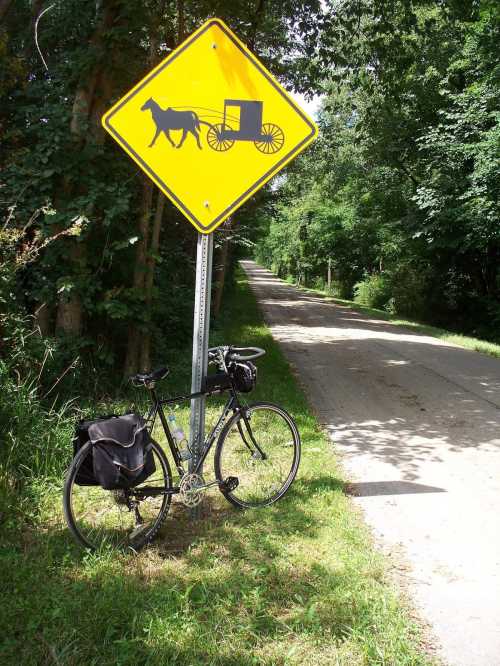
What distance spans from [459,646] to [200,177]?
306 cm

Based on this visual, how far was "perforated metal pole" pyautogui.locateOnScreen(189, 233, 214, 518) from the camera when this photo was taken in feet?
12.5

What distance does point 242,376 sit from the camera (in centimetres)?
419

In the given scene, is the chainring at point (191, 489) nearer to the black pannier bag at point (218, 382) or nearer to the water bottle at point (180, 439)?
the water bottle at point (180, 439)

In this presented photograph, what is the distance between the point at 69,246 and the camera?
6.00m

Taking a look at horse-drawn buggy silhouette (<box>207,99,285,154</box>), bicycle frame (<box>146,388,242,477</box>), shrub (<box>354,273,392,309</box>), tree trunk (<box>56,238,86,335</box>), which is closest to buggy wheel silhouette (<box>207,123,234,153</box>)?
horse-drawn buggy silhouette (<box>207,99,285,154</box>)

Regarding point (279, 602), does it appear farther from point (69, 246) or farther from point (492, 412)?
point (492, 412)

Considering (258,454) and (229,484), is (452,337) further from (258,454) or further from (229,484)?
(229,484)

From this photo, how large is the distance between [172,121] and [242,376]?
182 centimetres

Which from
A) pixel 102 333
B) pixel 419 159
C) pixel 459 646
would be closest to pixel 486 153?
pixel 419 159

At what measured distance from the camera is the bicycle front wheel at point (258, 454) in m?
4.14

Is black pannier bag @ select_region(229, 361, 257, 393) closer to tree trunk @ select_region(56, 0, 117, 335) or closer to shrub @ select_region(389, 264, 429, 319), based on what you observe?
tree trunk @ select_region(56, 0, 117, 335)

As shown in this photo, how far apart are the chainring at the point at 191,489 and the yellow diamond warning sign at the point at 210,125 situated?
65.3 inches

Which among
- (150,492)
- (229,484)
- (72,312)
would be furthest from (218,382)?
(72,312)

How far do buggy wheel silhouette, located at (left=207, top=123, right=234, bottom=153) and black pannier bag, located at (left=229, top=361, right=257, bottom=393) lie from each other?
4.98 feet
